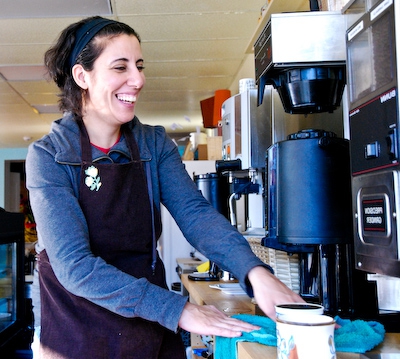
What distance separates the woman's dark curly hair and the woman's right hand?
0.57 meters

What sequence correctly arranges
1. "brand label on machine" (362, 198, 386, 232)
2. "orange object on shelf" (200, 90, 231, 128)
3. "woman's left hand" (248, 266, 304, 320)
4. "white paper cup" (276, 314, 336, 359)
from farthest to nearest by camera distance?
"orange object on shelf" (200, 90, 231, 128) < "woman's left hand" (248, 266, 304, 320) < "brand label on machine" (362, 198, 386, 232) < "white paper cup" (276, 314, 336, 359)

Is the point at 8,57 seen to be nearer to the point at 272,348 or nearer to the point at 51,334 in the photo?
the point at 51,334

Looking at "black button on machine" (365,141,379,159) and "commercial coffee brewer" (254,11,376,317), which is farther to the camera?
"commercial coffee brewer" (254,11,376,317)

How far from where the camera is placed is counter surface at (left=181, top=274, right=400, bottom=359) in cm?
85

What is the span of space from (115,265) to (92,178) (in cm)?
20

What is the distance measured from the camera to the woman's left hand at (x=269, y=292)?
0.95 meters

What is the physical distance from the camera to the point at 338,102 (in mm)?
1302

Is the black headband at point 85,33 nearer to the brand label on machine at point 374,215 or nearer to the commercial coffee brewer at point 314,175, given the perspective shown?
the commercial coffee brewer at point 314,175

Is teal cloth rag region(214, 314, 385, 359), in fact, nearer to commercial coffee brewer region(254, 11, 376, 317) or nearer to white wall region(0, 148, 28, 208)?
commercial coffee brewer region(254, 11, 376, 317)

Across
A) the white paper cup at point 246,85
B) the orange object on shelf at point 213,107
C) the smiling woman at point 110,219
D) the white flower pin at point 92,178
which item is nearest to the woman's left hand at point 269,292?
the smiling woman at point 110,219

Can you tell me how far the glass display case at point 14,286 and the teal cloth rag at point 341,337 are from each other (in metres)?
1.38

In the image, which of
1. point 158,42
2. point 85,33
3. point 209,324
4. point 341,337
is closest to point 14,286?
point 85,33

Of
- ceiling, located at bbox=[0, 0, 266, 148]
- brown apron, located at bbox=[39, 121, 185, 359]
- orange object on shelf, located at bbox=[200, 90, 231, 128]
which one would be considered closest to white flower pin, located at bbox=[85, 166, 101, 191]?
brown apron, located at bbox=[39, 121, 185, 359]

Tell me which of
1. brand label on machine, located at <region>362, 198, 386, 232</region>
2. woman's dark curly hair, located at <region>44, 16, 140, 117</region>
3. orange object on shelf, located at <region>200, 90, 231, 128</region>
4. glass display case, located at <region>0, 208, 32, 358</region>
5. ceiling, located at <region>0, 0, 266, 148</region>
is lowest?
glass display case, located at <region>0, 208, 32, 358</region>
